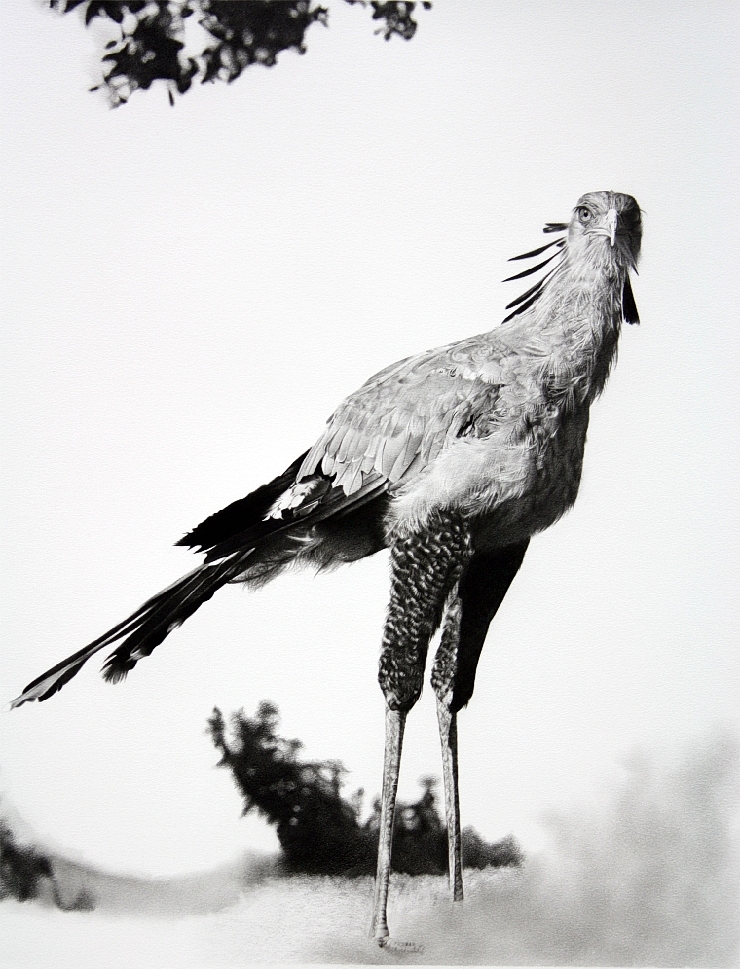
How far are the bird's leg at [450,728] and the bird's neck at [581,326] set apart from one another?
0.43 meters

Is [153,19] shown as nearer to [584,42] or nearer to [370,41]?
[370,41]

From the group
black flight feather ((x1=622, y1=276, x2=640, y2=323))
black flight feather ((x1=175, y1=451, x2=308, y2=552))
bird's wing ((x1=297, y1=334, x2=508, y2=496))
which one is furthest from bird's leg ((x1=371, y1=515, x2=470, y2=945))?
black flight feather ((x1=622, y1=276, x2=640, y2=323))

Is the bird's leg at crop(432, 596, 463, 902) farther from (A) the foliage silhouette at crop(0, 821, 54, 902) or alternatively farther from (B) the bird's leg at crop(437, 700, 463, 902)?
(A) the foliage silhouette at crop(0, 821, 54, 902)

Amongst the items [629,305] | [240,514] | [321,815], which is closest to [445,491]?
[240,514]

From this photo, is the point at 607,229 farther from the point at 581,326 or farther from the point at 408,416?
the point at 408,416

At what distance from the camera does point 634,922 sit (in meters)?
1.58

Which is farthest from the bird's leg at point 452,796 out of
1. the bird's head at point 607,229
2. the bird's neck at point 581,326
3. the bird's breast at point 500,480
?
the bird's head at point 607,229

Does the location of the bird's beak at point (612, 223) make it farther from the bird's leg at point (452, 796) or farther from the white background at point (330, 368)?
the bird's leg at point (452, 796)

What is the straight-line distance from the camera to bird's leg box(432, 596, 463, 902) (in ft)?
5.09

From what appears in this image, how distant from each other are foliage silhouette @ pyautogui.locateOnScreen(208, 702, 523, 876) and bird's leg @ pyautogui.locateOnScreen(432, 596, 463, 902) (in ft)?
0.06

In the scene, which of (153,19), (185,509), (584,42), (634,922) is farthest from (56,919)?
(584,42)

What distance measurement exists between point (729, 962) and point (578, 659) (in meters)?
0.60

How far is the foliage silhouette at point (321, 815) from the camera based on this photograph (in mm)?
1559

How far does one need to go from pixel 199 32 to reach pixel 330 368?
702 mm
